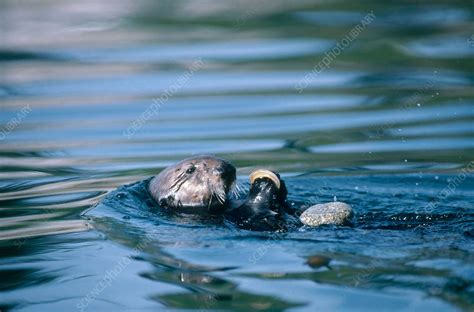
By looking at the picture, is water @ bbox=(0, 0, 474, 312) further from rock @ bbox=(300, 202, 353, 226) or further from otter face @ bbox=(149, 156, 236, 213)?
otter face @ bbox=(149, 156, 236, 213)

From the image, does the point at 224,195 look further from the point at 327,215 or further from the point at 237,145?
the point at 237,145

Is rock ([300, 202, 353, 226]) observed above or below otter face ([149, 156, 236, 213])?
below

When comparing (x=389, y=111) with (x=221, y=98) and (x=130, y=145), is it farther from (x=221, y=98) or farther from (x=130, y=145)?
(x=130, y=145)

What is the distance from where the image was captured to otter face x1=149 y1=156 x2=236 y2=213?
7.32m

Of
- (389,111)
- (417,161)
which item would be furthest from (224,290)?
(389,111)

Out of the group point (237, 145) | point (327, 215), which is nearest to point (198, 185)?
point (327, 215)

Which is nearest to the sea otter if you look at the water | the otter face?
the otter face

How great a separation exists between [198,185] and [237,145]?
2355 millimetres

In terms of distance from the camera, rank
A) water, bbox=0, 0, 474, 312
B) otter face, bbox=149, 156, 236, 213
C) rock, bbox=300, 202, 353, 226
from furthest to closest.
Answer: otter face, bbox=149, 156, 236, 213 < rock, bbox=300, 202, 353, 226 < water, bbox=0, 0, 474, 312

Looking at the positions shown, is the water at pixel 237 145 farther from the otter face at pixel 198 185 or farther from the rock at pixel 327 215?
the otter face at pixel 198 185

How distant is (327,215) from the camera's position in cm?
686

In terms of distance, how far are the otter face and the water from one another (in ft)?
0.75

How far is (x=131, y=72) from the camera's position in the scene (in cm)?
1280

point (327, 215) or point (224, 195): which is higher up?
point (224, 195)
